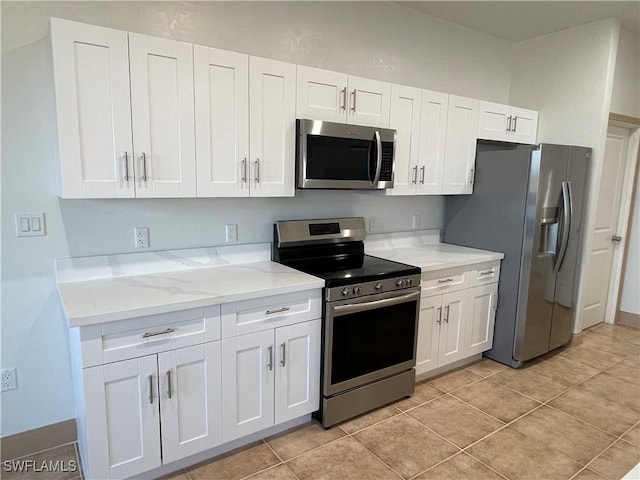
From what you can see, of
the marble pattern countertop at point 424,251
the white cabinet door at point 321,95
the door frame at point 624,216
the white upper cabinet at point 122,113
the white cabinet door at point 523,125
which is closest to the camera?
the white upper cabinet at point 122,113

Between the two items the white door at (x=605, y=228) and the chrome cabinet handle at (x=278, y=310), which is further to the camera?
the white door at (x=605, y=228)

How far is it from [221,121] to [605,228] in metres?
3.98

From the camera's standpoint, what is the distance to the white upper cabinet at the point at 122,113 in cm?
188

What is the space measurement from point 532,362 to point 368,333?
1.85 meters

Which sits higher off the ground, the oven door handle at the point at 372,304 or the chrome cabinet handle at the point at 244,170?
the chrome cabinet handle at the point at 244,170

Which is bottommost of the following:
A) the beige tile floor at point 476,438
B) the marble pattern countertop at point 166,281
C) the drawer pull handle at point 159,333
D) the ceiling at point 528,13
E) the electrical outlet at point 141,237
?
the beige tile floor at point 476,438

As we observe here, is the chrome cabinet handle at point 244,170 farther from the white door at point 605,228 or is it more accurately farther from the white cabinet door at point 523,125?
the white door at point 605,228

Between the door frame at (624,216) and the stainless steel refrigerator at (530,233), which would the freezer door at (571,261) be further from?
the door frame at (624,216)

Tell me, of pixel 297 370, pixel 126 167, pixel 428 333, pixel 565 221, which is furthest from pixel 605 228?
pixel 126 167

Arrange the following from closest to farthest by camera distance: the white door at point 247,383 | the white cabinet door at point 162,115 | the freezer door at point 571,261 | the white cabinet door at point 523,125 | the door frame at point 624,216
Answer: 1. the white cabinet door at point 162,115
2. the white door at point 247,383
3. the freezer door at point 571,261
4. the white cabinet door at point 523,125
5. the door frame at point 624,216

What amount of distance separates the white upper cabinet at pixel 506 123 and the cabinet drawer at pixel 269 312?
2155mm

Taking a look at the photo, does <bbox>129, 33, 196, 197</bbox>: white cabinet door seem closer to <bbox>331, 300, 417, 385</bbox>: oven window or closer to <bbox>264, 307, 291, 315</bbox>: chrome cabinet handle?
<bbox>264, 307, 291, 315</bbox>: chrome cabinet handle

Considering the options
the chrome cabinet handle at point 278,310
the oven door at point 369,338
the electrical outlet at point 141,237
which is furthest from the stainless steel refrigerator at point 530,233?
the electrical outlet at point 141,237

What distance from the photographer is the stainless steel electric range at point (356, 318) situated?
2445mm
